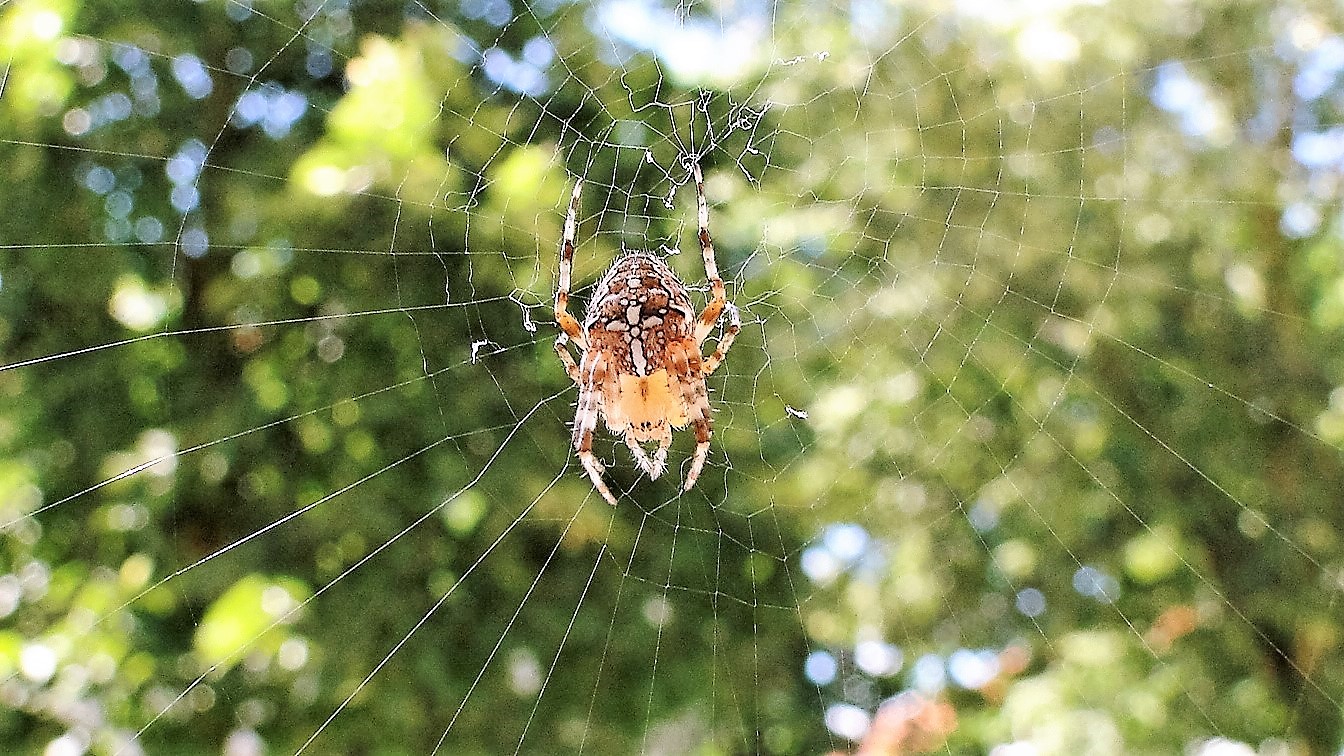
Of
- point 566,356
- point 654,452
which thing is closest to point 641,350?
point 566,356

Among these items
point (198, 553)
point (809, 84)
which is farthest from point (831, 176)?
point (198, 553)

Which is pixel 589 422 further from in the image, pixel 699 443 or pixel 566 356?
pixel 699 443

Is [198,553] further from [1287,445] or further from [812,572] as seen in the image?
[1287,445]

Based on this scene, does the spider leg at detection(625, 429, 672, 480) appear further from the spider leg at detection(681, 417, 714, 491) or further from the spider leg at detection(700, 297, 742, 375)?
the spider leg at detection(700, 297, 742, 375)

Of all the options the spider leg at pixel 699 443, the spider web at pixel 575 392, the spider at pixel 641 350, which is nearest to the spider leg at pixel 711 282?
the spider at pixel 641 350

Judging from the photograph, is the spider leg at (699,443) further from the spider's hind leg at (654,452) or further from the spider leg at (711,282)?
the spider leg at (711,282)

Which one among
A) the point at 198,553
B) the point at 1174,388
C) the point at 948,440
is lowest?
the point at 198,553
